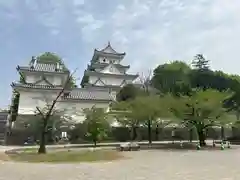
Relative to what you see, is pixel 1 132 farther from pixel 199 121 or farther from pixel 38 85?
pixel 199 121

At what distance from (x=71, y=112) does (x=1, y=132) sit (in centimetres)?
1020

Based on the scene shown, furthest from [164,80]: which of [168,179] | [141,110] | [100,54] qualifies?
[168,179]

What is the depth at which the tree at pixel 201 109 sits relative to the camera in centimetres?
2917

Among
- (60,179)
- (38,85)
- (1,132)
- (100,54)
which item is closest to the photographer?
(60,179)

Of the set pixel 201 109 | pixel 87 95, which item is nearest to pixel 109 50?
pixel 87 95

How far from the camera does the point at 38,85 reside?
4316 centimetres

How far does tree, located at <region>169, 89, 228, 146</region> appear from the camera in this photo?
29.2 meters

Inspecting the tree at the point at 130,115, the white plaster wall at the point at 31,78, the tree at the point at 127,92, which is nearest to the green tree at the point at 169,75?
the tree at the point at 127,92

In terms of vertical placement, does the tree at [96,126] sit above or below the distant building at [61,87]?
below

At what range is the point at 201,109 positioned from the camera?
29391mm

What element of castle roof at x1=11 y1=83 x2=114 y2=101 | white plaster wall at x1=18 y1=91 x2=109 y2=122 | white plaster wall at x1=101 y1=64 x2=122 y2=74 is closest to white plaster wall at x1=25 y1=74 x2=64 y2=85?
castle roof at x1=11 y1=83 x2=114 y2=101

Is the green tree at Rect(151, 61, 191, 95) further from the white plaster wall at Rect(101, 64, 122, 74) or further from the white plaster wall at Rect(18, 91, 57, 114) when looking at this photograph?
the white plaster wall at Rect(18, 91, 57, 114)

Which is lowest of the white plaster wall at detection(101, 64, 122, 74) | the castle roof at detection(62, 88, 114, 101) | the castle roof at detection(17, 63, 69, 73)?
the castle roof at detection(62, 88, 114, 101)

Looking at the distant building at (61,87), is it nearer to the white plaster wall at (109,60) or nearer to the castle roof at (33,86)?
the castle roof at (33,86)
